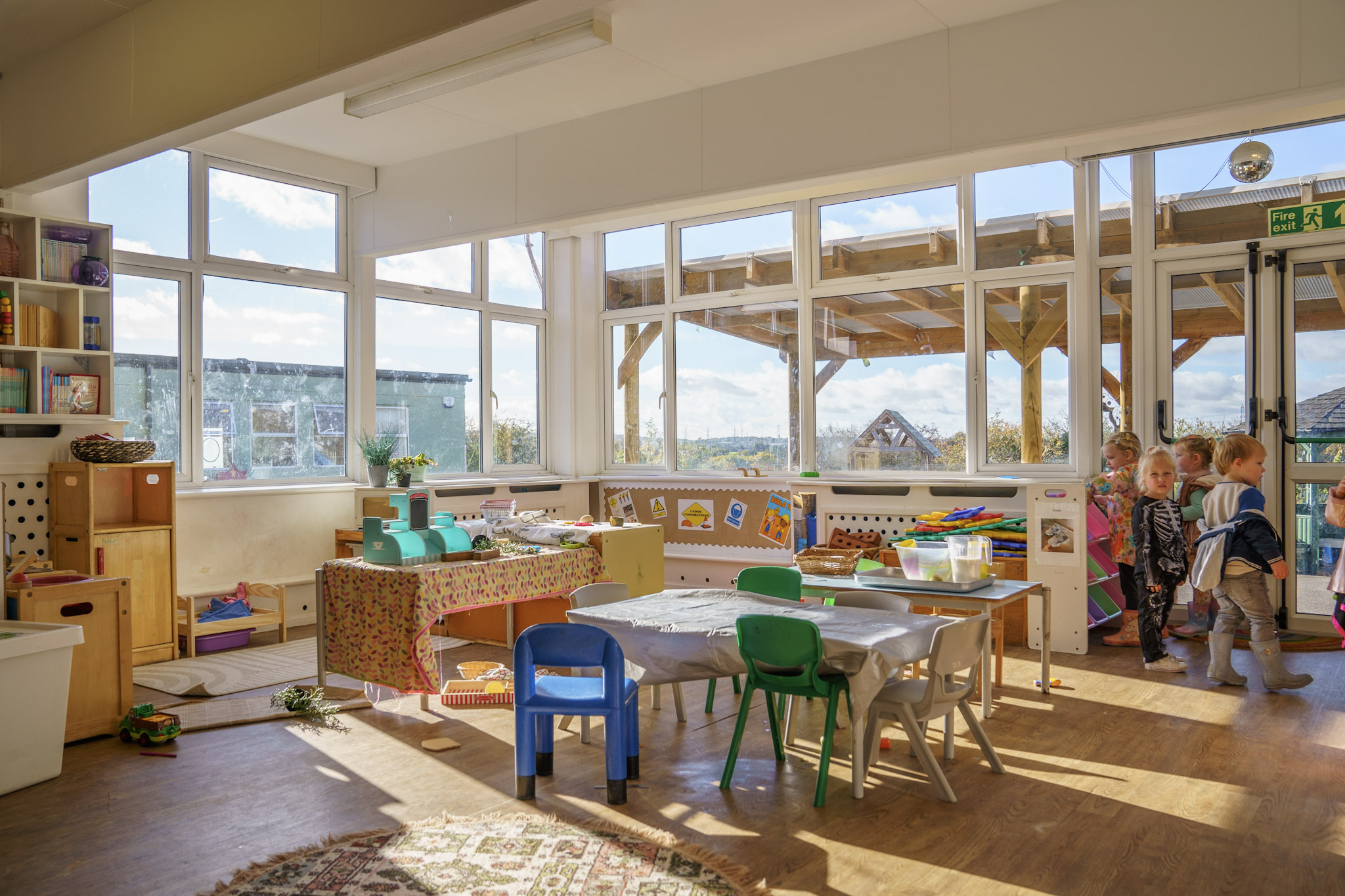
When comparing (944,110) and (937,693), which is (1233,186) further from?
(937,693)

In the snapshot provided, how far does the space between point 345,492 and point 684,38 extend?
16.0ft

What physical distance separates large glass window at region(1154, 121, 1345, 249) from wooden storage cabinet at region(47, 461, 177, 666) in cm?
782

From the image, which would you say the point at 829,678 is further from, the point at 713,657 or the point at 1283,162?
the point at 1283,162

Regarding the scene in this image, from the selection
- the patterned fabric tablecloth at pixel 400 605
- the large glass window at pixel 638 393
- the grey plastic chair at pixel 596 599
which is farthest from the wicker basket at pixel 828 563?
the large glass window at pixel 638 393

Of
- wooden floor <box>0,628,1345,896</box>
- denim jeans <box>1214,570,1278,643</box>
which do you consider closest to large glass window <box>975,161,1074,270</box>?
denim jeans <box>1214,570,1278,643</box>

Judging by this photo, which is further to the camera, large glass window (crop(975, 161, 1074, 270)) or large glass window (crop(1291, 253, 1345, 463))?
large glass window (crop(975, 161, 1074, 270))

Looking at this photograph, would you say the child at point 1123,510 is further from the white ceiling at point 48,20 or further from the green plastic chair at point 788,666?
the white ceiling at point 48,20

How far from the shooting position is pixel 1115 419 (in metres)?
7.66

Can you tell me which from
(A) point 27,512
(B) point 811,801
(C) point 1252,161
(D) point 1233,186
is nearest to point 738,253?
(D) point 1233,186

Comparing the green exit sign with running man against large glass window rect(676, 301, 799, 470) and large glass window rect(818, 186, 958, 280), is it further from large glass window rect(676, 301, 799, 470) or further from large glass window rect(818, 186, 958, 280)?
large glass window rect(676, 301, 799, 470)

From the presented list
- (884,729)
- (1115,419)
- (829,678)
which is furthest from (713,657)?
(1115,419)

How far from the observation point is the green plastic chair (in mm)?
3771

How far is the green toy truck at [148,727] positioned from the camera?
15.6 ft

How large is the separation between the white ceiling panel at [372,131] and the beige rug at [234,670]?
152 inches
